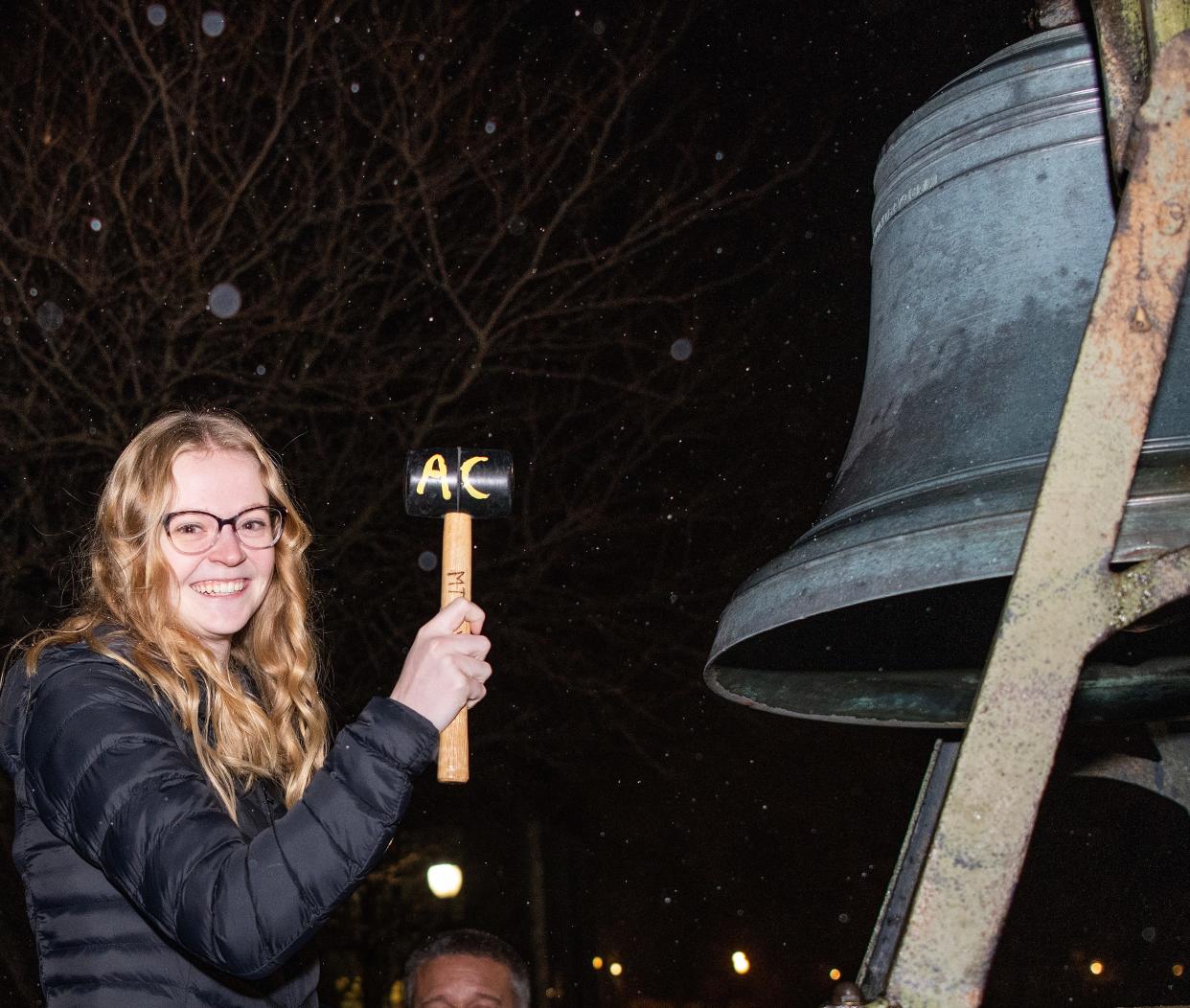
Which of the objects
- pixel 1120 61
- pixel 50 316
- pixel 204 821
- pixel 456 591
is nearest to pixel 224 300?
pixel 50 316

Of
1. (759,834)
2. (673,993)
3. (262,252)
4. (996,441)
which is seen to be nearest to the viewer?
(996,441)

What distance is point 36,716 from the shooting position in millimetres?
1642

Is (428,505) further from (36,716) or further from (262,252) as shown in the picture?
(262,252)

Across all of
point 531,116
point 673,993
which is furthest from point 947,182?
point 673,993

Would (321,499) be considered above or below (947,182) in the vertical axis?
above

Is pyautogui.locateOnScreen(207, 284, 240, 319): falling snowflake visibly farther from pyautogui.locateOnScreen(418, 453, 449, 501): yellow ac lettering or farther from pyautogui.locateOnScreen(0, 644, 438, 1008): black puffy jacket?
pyautogui.locateOnScreen(0, 644, 438, 1008): black puffy jacket

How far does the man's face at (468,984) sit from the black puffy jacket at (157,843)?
2202mm

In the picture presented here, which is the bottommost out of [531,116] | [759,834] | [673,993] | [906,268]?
[906,268]

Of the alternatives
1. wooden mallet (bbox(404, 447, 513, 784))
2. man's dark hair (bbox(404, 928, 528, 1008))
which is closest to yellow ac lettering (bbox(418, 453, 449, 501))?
wooden mallet (bbox(404, 447, 513, 784))

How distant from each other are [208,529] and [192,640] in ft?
0.60

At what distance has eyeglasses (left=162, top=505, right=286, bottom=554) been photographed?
2004 mm

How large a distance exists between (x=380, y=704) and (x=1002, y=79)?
1305 mm

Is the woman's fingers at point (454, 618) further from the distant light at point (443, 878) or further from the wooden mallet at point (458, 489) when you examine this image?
the distant light at point (443, 878)

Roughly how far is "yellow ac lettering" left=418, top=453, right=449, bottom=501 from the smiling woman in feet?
0.94
